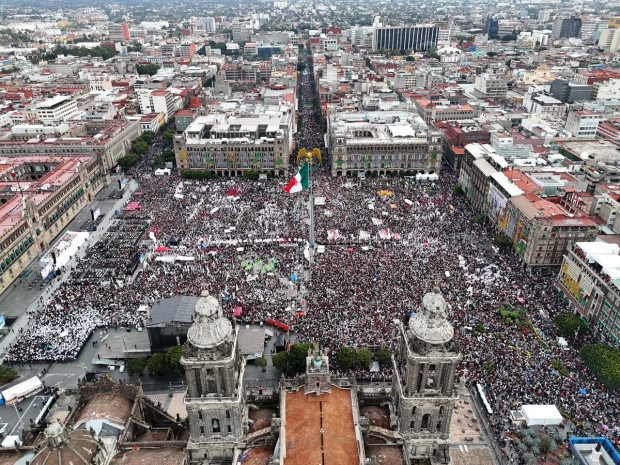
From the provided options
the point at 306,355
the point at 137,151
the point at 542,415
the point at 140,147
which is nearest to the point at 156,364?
the point at 306,355

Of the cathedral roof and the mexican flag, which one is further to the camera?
the mexican flag

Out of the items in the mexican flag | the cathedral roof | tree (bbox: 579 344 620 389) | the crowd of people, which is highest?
the mexican flag

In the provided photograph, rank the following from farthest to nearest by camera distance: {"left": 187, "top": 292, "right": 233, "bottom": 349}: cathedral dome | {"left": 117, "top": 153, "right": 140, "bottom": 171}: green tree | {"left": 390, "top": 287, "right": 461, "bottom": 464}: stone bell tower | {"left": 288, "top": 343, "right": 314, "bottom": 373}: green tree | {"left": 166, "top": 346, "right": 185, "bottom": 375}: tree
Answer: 1. {"left": 117, "top": 153, "right": 140, "bottom": 171}: green tree
2. {"left": 166, "top": 346, "right": 185, "bottom": 375}: tree
3. {"left": 288, "top": 343, "right": 314, "bottom": 373}: green tree
4. {"left": 390, "top": 287, "right": 461, "bottom": 464}: stone bell tower
5. {"left": 187, "top": 292, "right": 233, "bottom": 349}: cathedral dome

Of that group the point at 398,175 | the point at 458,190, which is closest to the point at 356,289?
the point at 458,190

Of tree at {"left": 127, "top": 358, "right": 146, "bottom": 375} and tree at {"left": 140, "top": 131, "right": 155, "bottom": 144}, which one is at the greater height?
tree at {"left": 127, "top": 358, "right": 146, "bottom": 375}

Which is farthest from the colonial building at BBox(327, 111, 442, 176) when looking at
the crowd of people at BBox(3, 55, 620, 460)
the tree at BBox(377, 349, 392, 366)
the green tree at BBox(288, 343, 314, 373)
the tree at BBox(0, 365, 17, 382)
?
the tree at BBox(0, 365, 17, 382)

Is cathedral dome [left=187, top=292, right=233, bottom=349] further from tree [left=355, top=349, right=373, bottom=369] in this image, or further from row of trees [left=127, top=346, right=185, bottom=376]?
tree [left=355, top=349, right=373, bottom=369]

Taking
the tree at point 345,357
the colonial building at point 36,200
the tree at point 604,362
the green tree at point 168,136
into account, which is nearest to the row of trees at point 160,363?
the tree at point 345,357

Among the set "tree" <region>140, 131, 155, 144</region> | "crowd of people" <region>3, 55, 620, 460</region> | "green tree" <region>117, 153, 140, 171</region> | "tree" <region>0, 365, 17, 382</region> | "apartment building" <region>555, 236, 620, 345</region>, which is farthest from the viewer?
"tree" <region>140, 131, 155, 144</region>

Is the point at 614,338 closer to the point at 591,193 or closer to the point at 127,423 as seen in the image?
the point at 591,193
